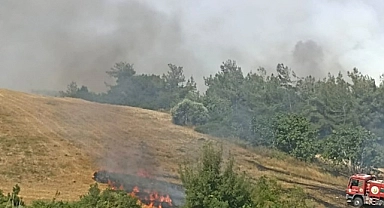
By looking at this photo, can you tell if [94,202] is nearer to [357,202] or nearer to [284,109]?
[357,202]

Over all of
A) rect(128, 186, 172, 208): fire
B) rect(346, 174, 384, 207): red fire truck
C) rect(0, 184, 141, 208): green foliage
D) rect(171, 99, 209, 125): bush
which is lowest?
rect(128, 186, 172, 208): fire

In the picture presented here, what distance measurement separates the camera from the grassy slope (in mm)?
36156

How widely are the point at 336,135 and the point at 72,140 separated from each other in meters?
29.4

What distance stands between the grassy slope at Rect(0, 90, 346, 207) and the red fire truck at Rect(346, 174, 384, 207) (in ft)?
3.38

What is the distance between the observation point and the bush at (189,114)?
64.4 metres

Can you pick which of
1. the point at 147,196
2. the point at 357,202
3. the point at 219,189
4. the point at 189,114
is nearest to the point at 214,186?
the point at 219,189

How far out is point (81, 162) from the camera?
1598 inches

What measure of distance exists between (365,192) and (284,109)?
37.0 m

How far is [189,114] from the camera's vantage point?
65.0 m

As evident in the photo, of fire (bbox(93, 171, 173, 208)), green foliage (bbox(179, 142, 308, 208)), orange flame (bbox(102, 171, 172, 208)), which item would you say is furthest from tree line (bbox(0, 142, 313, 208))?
orange flame (bbox(102, 171, 172, 208))

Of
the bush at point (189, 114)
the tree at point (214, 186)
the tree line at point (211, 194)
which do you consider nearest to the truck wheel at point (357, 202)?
the tree line at point (211, 194)

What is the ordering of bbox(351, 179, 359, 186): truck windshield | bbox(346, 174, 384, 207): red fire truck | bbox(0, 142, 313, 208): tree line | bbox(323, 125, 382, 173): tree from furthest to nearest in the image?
bbox(323, 125, 382, 173): tree
bbox(351, 179, 359, 186): truck windshield
bbox(346, 174, 384, 207): red fire truck
bbox(0, 142, 313, 208): tree line

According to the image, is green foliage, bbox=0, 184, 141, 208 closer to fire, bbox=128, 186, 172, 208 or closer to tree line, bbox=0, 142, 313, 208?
tree line, bbox=0, 142, 313, 208

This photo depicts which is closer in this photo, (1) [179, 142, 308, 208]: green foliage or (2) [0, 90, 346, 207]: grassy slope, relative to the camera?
(1) [179, 142, 308, 208]: green foliage
